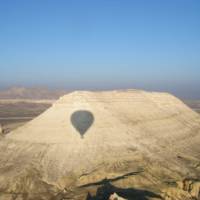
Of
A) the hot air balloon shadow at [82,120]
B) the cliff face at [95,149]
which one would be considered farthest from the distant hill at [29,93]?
the hot air balloon shadow at [82,120]

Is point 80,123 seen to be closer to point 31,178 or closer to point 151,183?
point 31,178

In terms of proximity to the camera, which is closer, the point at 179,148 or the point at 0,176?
the point at 0,176

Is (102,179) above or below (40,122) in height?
below

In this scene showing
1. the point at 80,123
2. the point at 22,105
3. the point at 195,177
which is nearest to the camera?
the point at 195,177

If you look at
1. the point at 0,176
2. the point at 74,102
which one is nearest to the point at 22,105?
the point at 74,102

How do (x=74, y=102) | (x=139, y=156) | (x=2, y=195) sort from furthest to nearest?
(x=74, y=102) < (x=139, y=156) < (x=2, y=195)

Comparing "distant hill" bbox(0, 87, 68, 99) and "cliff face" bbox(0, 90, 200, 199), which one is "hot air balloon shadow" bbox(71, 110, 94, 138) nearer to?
"cliff face" bbox(0, 90, 200, 199)

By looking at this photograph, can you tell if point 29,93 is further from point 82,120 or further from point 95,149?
point 95,149
